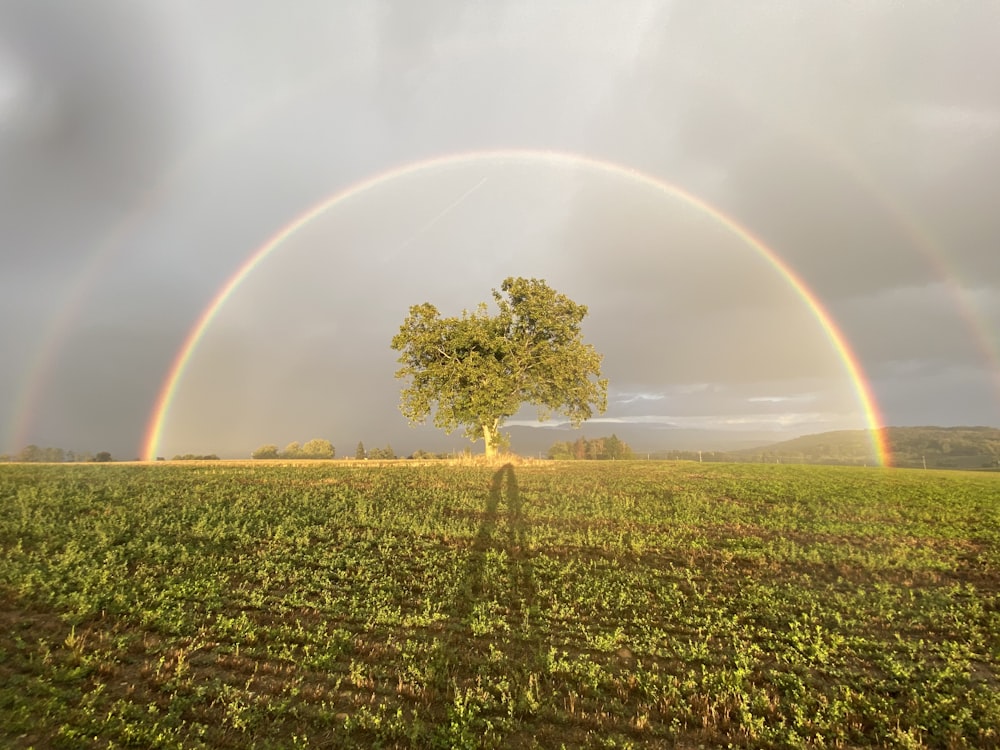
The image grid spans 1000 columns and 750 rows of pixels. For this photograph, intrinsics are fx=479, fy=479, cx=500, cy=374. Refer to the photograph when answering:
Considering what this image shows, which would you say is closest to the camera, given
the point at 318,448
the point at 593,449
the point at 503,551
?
the point at 503,551

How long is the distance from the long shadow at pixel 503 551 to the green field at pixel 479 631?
0.08m

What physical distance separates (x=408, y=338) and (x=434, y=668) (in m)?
36.9

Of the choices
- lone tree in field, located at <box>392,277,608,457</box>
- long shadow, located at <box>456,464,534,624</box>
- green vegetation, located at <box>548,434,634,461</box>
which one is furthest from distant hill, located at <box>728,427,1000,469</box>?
long shadow, located at <box>456,464,534,624</box>

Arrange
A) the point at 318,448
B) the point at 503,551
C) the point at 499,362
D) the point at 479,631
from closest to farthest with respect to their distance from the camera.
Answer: the point at 479,631
the point at 503,551
the point at 499,362
the point at 318,448

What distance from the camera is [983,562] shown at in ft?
38.6

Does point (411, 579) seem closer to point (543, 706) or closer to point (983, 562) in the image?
point (543, 706)

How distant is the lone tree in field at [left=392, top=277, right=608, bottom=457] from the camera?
4097 centimetres

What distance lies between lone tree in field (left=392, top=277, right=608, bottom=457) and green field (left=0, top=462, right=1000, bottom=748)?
2662 centimetres

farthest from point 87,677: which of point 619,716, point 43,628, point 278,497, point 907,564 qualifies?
point 907,564

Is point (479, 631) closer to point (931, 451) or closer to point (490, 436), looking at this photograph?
point (490, 436)

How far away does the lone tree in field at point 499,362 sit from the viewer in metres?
41.0

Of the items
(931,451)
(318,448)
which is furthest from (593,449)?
(931,451)

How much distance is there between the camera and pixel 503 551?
37.7 feet

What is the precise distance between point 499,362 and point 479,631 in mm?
35165
